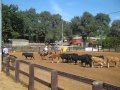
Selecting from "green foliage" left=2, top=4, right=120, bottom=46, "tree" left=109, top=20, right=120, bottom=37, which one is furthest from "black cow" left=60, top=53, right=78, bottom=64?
"tree" left=109, top=20, right=120, bottom=37

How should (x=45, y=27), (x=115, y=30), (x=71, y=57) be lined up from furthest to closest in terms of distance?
1. (x=115, y=30)
2. (x=45, y=27)
3. (x=71, y=57)

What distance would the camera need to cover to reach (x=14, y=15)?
289 feet

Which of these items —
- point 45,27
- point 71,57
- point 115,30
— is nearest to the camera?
point 71,57

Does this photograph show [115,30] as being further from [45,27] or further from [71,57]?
[71,57]

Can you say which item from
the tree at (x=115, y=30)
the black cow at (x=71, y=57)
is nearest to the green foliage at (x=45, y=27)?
the tree at (x=115, y=30)

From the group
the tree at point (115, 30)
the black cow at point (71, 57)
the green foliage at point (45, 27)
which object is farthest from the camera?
the tree at point (115, 30)

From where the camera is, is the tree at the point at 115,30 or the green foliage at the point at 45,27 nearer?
the green foliage at the point at 45,27

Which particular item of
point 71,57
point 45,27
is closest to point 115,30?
point 45,27

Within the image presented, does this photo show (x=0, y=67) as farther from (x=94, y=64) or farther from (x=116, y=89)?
(x=116, y=89)

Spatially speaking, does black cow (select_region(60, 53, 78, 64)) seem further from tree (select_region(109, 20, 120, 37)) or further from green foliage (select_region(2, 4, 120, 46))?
tree (select_region(109, 20, 120, 37))

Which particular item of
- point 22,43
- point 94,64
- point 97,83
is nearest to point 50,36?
point 22,43

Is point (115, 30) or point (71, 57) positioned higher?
point (115, 30)

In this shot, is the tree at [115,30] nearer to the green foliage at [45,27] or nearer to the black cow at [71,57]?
the green foliage at [45,27]

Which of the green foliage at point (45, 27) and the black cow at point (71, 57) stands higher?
the green foliage at point (45, 27)
